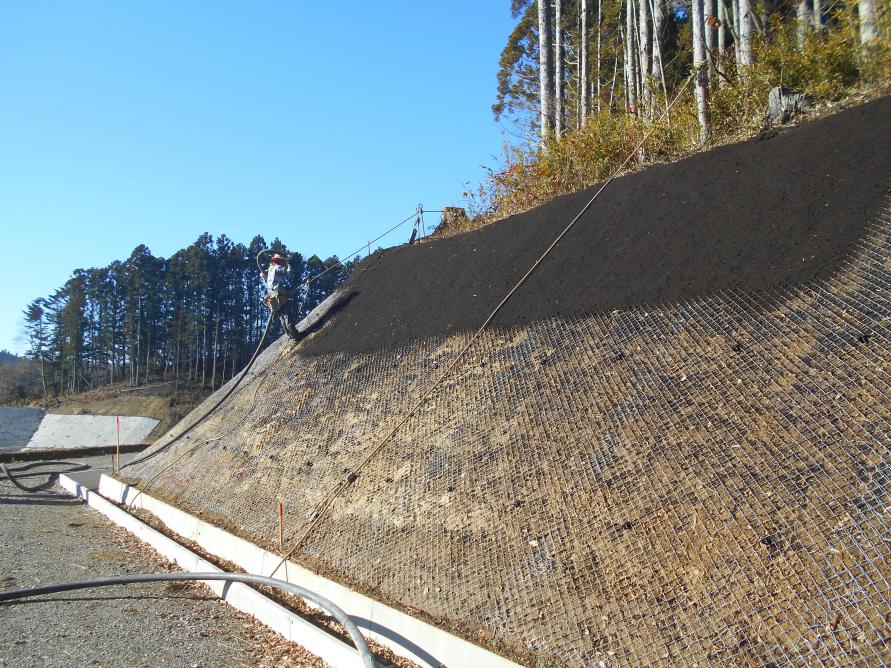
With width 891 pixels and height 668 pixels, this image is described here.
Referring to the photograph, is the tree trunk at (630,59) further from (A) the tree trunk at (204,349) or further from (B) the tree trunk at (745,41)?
(A) the tree trunk at (204,349)

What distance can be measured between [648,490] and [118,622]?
214 inches

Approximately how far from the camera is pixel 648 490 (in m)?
4.72

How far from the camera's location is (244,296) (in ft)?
207

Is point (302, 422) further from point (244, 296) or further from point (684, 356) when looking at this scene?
point (244, 296)

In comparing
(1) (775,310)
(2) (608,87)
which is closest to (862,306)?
(1) (775,310)

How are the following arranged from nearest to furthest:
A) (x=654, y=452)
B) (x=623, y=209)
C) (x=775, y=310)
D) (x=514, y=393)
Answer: (x=654, y=452) < (x=775, y=310) < (x=514, y=393) < (x=623, y=209)

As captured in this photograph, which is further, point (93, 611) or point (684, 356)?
point (93, 611)

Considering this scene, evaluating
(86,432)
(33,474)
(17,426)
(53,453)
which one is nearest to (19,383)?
(17,426)

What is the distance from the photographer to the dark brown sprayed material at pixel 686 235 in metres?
6.34

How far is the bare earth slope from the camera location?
12.3ft

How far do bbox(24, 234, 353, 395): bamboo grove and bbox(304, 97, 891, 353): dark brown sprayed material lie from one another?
1969 inches

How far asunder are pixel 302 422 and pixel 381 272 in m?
5.43

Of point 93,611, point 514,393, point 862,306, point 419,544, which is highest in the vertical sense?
point 862,306

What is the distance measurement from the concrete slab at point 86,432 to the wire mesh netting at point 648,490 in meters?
25.3
